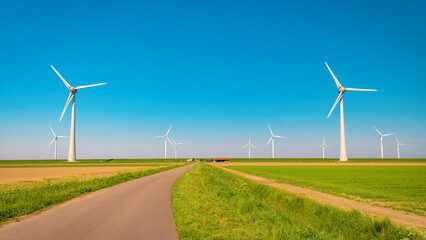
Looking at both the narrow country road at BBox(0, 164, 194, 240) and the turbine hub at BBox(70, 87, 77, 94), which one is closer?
the narrow country road at BBox(0, 164, 194, 240)

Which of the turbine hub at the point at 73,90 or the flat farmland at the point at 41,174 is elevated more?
the turbine hub at the point at 73,90

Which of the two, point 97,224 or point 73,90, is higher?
point 73,90

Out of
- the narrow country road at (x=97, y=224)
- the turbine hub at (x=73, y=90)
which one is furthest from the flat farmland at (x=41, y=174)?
the turbine hub at (x=73, y=90)

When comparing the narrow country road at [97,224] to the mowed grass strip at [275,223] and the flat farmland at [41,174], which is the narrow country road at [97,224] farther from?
the flat farmland at [41,174]

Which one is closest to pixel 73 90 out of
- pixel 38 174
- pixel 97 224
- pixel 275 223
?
pixel 38 174

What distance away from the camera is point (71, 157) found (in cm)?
12325

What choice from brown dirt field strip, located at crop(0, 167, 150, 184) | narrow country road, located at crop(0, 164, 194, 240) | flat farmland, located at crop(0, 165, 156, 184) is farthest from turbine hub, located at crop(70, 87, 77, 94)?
narrow country road, located at crop(0, 164, 194, 240)

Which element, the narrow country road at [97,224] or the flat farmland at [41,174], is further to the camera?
the flat farmland at [41,174]

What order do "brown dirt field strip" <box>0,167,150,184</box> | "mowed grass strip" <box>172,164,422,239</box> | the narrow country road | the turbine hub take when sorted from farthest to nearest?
the turbine hub < "brown dirt field strip" <box>0,167,150,184</box> < "mowed grass strip" <box>172,164,422,239</box> < the narrow country road

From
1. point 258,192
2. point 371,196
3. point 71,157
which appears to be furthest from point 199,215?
point 71,157

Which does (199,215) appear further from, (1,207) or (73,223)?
(1,207)

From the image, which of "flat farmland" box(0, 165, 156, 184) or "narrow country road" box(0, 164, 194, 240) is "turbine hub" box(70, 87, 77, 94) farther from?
"narrow country road" box(0, 164, 194, 240)

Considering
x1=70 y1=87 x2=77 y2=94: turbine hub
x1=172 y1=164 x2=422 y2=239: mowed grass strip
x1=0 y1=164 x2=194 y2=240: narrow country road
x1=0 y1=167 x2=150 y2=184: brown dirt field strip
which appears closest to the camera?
x1=0 y1=164 x2=194 y2=240: narrow country road

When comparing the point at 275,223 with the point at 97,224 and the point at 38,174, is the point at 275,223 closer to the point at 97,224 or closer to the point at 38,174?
the point at 97,224
